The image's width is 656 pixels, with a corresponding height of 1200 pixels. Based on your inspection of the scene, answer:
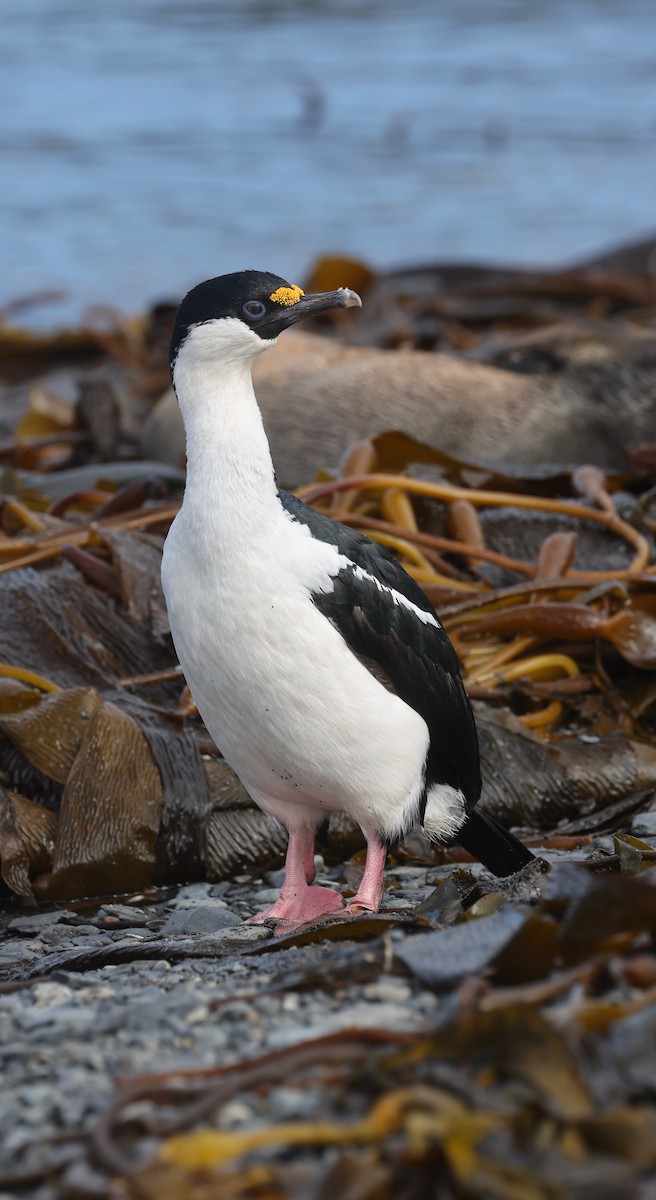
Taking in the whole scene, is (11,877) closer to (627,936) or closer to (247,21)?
(627,936)

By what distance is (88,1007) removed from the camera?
2.92 m

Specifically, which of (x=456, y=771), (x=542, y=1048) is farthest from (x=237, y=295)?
(x=542, y=1048)

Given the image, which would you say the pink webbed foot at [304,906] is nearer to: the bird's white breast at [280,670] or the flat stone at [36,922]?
the bird's white breast at [280,670]

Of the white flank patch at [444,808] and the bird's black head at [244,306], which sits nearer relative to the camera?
the bird's black head at [244,306]

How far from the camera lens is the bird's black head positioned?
372cm

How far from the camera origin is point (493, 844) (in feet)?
13.6

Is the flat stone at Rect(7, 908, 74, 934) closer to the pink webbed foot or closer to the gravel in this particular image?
the gravel

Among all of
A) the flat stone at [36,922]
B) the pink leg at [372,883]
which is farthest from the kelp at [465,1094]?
the flat stone at [36,922]

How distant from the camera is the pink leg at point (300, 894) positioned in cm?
397

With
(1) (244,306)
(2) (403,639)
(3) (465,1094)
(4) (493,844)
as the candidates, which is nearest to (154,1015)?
(3) (465,1094)

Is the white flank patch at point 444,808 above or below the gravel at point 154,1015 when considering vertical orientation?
below

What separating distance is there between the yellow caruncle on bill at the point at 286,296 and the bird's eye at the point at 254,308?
0.12 ft

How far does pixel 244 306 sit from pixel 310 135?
16608 mm

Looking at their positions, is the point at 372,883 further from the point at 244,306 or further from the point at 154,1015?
the point at 244,306
